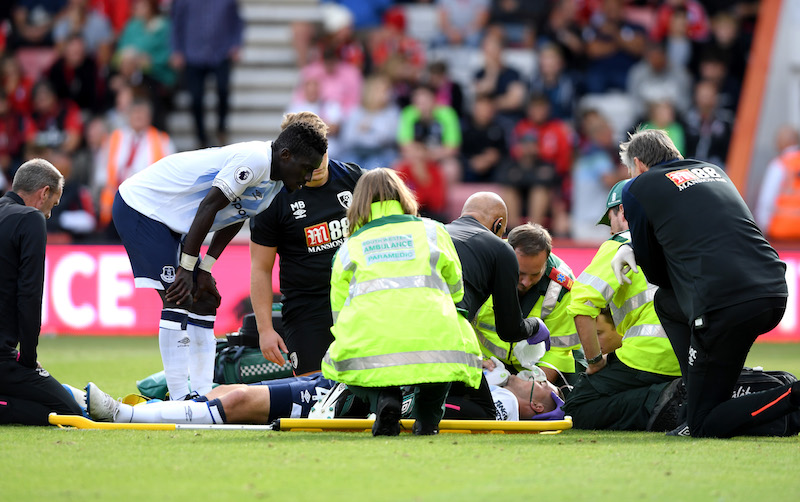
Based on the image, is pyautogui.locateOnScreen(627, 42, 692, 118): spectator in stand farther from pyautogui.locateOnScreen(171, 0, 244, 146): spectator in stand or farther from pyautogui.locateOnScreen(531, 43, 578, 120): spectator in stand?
pyautogui.locateOnScreen(171, 0, 244, 146): spectator in stand

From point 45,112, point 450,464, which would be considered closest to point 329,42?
point 45,112

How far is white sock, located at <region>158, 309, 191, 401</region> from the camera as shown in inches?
282

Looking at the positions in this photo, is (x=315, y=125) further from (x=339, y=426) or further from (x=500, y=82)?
(x=500, y=82)

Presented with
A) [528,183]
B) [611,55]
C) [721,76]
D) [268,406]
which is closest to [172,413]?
[268,406]

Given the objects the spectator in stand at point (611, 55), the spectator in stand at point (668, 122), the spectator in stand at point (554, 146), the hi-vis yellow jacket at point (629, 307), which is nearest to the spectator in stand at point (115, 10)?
the spectator in stand at point (554, 146)

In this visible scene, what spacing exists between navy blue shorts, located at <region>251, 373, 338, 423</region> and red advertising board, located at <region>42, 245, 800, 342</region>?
22.8 ft

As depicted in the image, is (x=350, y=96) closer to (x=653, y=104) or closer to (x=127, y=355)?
(x=653, y=104)

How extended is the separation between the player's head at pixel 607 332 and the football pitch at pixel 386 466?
1.07 m

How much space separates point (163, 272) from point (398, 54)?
10.7m

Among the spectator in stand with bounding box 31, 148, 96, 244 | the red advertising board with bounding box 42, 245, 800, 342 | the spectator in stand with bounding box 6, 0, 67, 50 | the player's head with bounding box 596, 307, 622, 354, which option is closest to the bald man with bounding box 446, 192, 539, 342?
the player's head with bounding box 596, 307, 622, 354

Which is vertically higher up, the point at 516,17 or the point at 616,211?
the point at 516,17

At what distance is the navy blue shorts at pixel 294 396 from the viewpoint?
6.66m

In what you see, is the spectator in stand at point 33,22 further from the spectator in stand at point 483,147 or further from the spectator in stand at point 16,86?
the spectator in stand at point 483,147

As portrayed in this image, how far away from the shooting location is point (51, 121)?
17.2 m
